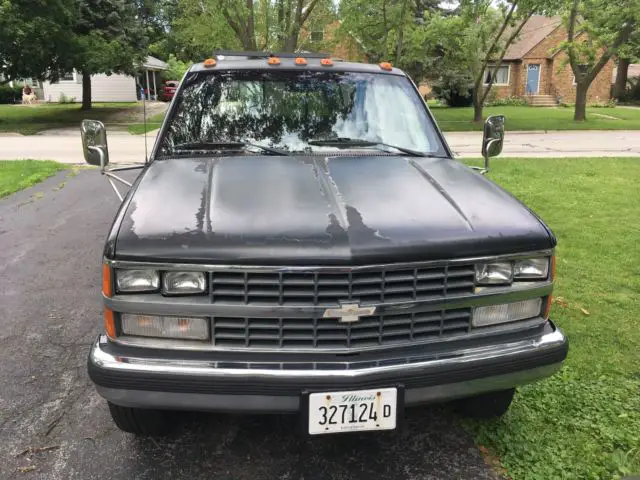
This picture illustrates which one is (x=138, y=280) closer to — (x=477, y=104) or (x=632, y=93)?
(x=477, y=104)

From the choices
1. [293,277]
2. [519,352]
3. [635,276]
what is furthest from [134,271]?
[635,276]

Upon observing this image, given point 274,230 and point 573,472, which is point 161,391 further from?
point 573,472

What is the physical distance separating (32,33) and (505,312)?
2210 cm

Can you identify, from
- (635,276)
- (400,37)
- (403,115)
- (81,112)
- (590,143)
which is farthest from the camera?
(81,112)

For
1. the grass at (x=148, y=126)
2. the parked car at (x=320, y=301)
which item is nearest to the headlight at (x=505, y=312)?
the parked car at (x=320, y=301)

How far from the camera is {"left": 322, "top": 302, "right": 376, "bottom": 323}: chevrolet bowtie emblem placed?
7.39 ft

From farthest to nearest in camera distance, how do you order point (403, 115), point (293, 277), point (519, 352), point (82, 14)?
point (82, 14) < point (403, 115) < point (519, 352) < point (293, 277)

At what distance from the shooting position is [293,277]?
223 centimetres

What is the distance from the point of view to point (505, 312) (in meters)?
2.53

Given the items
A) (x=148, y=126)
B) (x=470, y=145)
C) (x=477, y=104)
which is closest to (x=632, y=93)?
(x=477, y=104)

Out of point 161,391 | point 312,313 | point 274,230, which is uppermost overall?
point 274,230

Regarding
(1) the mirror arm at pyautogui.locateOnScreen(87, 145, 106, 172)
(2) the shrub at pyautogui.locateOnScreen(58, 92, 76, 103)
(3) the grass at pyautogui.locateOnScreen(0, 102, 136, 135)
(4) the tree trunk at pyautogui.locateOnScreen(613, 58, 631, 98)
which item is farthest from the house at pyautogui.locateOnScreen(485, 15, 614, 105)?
(1) the mirror arm at pyautogui.locateOnScreen(87, 145, 106, 172)

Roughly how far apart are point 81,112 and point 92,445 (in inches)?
1152

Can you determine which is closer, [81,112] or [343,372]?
[343,372]
